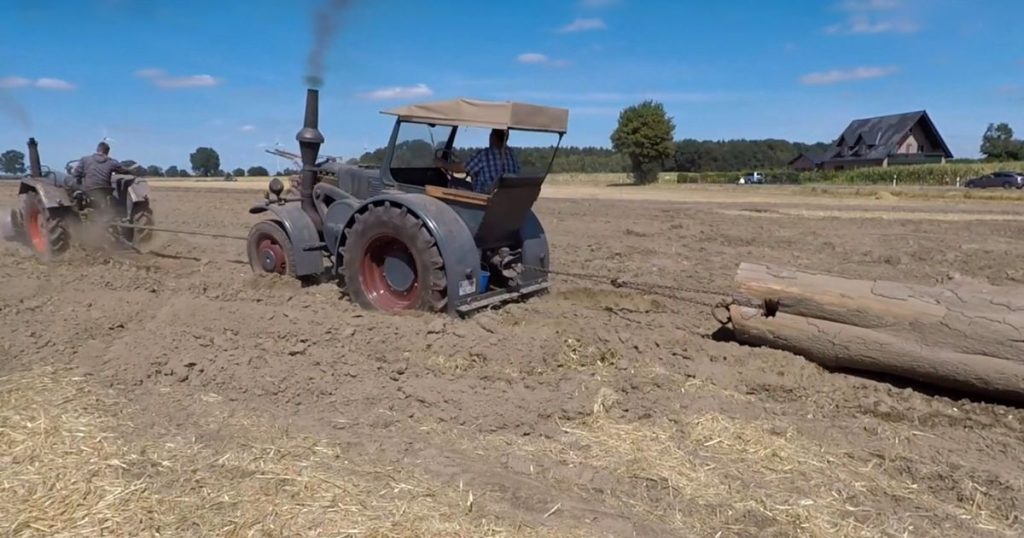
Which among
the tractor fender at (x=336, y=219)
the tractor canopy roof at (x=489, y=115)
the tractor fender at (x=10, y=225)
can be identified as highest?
the tractor canopy roof at (x=489, y=115)

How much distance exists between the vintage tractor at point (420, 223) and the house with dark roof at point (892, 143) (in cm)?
6616

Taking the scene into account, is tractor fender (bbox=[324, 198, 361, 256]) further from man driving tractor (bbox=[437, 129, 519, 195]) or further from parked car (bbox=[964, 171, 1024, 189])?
parked car (bbox=[964, 171, 1024, 189])

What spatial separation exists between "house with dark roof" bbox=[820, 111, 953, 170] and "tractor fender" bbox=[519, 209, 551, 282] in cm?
6555

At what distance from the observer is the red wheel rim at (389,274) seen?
728cm

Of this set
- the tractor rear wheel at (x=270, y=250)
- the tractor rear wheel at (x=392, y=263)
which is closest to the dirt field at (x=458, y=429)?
the tractor rear wheel at (x=392, y=263)

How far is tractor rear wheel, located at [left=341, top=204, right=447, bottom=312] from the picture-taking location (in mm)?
6902

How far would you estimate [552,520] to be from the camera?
12.1 feet

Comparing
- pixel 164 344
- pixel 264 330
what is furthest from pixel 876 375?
pixel 164 344

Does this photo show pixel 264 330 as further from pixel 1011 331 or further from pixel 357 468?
pixel 1011 331

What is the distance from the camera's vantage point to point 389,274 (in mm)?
7449

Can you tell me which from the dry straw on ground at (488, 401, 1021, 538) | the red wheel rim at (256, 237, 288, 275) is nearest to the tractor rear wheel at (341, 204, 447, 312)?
the red wheel rim at (256, 237, 288, 275)

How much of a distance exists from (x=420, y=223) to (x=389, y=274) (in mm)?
780

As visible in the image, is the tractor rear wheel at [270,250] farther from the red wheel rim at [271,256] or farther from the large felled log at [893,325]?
the large felled log at [893,325]

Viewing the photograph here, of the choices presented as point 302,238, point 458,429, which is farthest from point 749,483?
point 302,238
